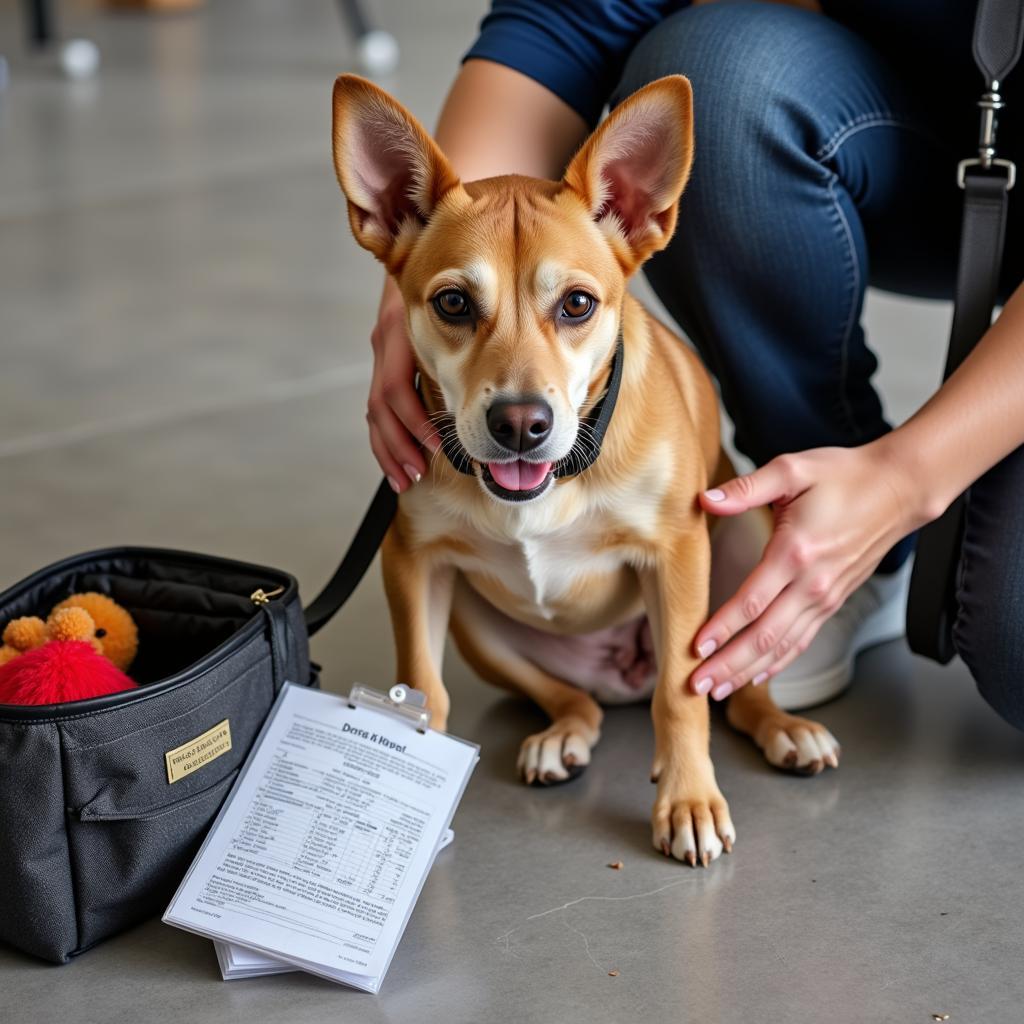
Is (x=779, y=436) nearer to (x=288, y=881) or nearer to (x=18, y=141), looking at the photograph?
(x=288, y=881)

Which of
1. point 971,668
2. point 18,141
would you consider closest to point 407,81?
point 18,141

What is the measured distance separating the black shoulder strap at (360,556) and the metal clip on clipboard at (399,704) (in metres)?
0.18

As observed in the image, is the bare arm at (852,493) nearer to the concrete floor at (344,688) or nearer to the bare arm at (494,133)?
the concrete floor at (344,688)

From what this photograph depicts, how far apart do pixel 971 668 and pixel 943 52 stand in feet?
2.62

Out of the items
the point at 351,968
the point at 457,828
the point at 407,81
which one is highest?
the point at 351,968

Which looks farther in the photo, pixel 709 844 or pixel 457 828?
pixel 457 828

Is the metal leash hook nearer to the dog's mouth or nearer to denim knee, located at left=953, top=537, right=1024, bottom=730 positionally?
denim knee, located at left=953, top=537, right=1024, bottom=730

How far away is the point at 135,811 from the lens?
1386 mm

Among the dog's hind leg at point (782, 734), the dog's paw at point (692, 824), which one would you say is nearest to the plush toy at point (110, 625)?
the dog's paw at point (692, 824)

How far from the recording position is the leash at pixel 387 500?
152 centimetres

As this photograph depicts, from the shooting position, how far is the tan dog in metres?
1.44

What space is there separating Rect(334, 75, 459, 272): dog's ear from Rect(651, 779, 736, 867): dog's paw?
26.7 inches

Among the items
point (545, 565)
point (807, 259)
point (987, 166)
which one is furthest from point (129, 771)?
point (987, 166)

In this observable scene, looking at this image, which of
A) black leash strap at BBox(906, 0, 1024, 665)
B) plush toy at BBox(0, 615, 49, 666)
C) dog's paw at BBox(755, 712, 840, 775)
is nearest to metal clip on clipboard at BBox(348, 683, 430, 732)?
plush toy at BBox(0, 615, 49, 666)
